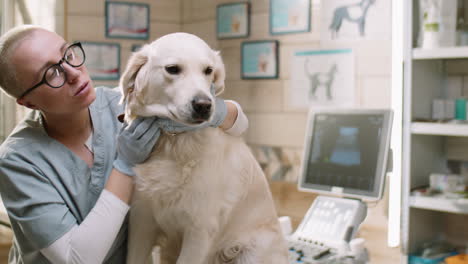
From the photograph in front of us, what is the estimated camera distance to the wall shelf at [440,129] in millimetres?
1757

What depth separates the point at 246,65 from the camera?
297 cm

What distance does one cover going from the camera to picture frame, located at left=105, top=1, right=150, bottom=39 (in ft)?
10.1

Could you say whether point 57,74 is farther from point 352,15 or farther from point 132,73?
point 352,15

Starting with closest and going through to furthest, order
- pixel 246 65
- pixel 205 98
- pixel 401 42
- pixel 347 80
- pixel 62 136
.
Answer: pixel 205 98 < pixel 62 136 < pixel 401 42 < pixel 347 80 < pixel 246 65

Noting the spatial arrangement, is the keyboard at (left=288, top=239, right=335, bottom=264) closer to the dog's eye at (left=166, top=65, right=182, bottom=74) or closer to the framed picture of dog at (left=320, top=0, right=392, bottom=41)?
the dog's eye at (left=166, top=65, right=182, bottom=74)

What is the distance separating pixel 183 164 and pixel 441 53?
1.26 metres

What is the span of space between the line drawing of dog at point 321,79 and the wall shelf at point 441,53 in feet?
2.35

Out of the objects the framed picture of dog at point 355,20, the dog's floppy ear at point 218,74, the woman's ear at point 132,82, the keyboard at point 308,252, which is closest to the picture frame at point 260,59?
the framed picture of dog at point 355,20

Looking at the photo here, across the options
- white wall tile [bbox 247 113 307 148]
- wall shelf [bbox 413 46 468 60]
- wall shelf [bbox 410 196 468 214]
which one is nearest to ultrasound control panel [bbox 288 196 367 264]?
wall shelf [bbox 410 196 468 214]

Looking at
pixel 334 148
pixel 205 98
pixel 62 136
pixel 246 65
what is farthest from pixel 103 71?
pixel 205 98

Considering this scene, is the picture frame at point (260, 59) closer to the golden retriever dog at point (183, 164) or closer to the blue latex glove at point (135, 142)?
the golden retriever dog at point (183, 164)

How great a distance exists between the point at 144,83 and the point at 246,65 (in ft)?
6.30

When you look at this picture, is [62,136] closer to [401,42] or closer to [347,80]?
[401,42]

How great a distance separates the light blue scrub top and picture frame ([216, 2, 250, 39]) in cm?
Answer: 186
